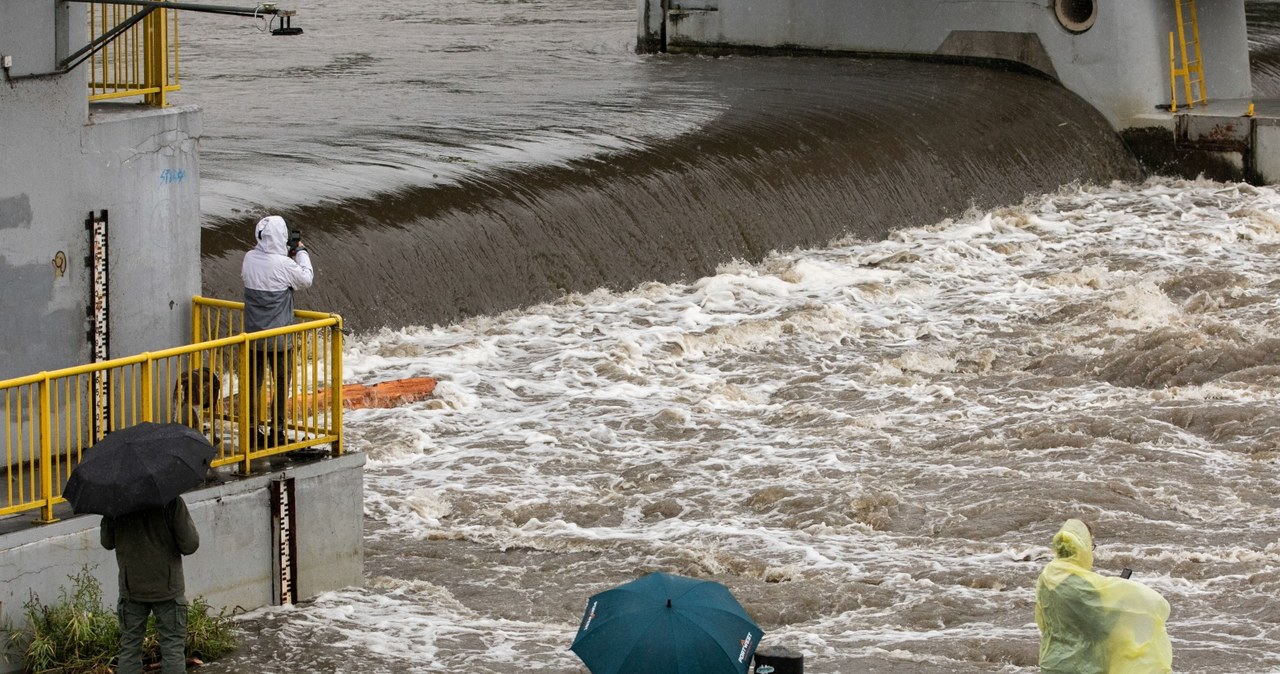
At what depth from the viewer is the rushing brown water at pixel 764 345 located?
433 inches

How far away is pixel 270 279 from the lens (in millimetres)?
10617

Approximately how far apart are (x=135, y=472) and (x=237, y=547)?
1737mm

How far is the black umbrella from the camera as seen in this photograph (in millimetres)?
8234

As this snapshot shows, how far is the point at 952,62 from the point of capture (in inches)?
1173

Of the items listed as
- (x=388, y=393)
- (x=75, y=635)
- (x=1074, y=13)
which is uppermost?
(x=1074, y=13)

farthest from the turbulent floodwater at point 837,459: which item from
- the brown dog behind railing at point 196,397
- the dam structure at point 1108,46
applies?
the dam structure at point 1108,46

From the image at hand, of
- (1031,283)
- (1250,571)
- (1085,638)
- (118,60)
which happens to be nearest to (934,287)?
(1031,283)

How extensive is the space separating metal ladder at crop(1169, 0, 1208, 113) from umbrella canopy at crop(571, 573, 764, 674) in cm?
2182

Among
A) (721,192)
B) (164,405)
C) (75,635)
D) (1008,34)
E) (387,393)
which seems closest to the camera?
(75,635)

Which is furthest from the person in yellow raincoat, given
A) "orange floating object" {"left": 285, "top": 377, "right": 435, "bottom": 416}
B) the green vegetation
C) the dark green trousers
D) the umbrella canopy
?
"orange floating object" {"left": 285, "top": 377, "right": 435, "bottom": 416}

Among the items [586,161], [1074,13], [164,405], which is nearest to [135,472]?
[164,405]

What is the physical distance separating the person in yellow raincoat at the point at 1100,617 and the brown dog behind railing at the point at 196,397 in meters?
4.91

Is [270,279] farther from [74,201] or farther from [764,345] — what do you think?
[764,345]

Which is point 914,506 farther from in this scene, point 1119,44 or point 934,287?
point 1119,44
